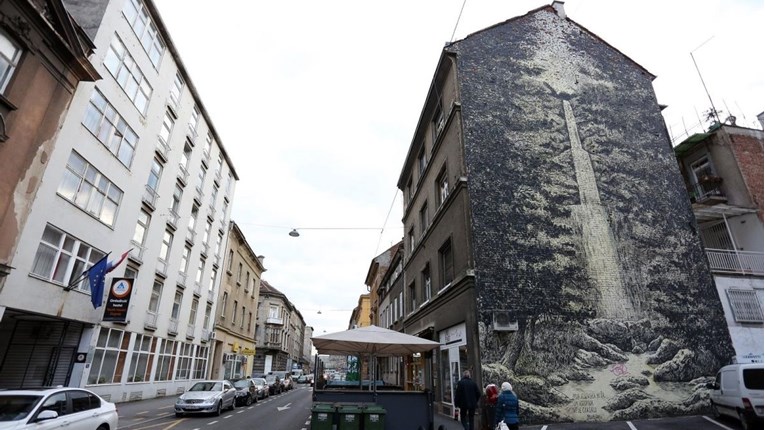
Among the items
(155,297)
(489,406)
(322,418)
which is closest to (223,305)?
(155,297)

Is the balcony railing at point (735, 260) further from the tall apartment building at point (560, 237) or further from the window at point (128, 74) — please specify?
the window at point (128, 74)

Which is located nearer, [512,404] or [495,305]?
[512,404]

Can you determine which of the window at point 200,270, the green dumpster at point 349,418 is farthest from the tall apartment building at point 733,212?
the window at point 200,270

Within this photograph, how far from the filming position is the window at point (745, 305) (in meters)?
16.3

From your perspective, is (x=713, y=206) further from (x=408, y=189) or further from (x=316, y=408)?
(x=316, y=408)

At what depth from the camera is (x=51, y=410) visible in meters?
7.79

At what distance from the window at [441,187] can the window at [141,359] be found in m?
18.3

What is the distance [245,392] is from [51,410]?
15886 mm

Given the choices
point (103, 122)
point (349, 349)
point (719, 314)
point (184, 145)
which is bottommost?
point (349, 349)

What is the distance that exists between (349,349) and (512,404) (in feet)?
20.8

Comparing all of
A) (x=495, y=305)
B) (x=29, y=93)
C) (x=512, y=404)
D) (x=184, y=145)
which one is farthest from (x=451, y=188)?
(x=184, y=145)

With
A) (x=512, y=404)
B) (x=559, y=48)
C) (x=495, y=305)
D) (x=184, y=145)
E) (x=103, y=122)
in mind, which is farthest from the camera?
(x=184, y=145)

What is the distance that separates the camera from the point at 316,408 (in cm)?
978

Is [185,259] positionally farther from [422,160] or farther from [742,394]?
[742,394]
